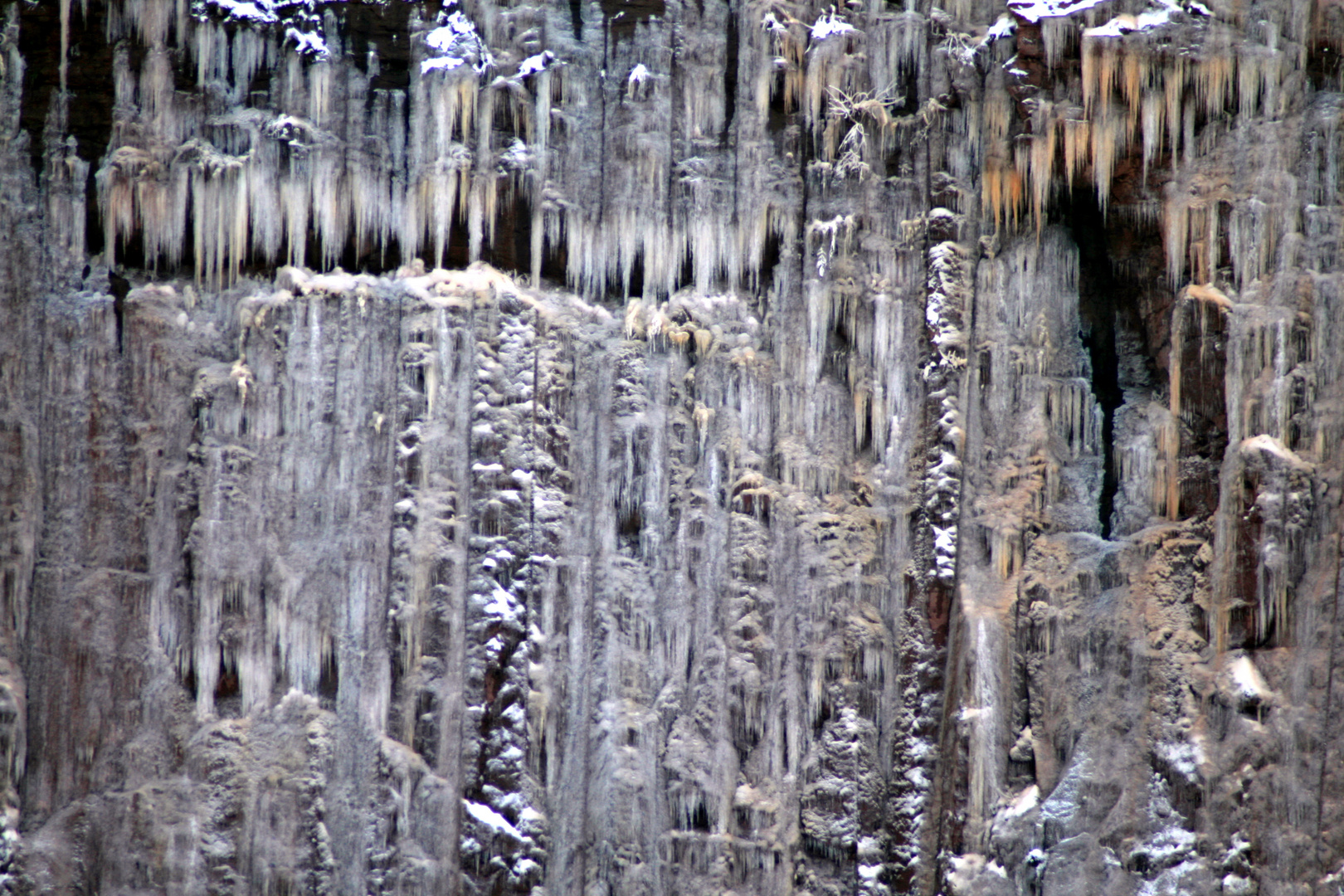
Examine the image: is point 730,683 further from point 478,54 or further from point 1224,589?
point 478,54

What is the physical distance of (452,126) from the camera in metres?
6.69

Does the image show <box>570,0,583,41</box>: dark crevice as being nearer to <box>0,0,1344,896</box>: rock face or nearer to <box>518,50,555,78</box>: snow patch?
<box>0,0,1344,896</box>: rock face

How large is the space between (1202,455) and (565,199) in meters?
3.61

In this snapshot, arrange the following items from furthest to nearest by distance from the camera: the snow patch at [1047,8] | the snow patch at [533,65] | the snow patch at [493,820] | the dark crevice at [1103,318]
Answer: the snow patch at [533,65], the dark crevice at [1103,318], the snow patch at [493,820], the snow patch at [1047,8]

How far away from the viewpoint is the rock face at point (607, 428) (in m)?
6.32

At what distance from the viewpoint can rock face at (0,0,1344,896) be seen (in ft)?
20.7

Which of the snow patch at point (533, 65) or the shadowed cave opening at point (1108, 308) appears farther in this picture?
the snow patch at point (533, 65)

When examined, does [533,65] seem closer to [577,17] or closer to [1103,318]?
[577,17]

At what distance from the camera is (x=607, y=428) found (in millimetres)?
6680

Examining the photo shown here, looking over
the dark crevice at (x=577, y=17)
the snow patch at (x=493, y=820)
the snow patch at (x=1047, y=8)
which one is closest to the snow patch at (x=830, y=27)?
the snow patch at (x=1047, y=8)

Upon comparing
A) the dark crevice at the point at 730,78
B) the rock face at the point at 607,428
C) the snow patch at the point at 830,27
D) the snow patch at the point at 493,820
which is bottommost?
→ the snow patch at the point at 493,820

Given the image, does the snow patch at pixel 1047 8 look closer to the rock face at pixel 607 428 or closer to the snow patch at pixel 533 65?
the rock face at pixel 607 428

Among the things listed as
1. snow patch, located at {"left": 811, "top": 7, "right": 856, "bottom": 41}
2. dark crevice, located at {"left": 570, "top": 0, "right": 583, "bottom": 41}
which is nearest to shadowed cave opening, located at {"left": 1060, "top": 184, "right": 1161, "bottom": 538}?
snow patch, located at {"left": 811, "top": 7, "right": 856, "bottom": 41}

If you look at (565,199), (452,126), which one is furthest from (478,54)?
(565,199)
